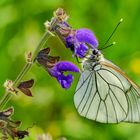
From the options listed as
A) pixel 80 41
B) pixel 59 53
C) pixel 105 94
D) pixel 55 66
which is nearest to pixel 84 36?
pixel 80 41

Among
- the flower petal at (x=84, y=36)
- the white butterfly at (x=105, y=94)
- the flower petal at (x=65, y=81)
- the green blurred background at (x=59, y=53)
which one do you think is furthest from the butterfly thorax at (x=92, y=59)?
the green blurred background at (x=59, y=53)

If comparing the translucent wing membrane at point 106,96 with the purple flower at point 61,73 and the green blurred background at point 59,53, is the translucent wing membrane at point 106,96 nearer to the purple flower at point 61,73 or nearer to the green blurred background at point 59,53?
the purple flower at point 61,73

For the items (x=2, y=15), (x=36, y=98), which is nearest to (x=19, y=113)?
(x=36, y=98)

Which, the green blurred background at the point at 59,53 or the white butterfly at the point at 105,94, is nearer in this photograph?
the white butterfly at the point at 105,94

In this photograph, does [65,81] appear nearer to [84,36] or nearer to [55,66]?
[55,66]

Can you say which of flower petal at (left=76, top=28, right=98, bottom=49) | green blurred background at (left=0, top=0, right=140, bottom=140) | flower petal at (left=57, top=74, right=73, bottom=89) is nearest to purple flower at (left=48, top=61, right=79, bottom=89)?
flower petal at (left=57, top=74, right=73, bottom=89)
